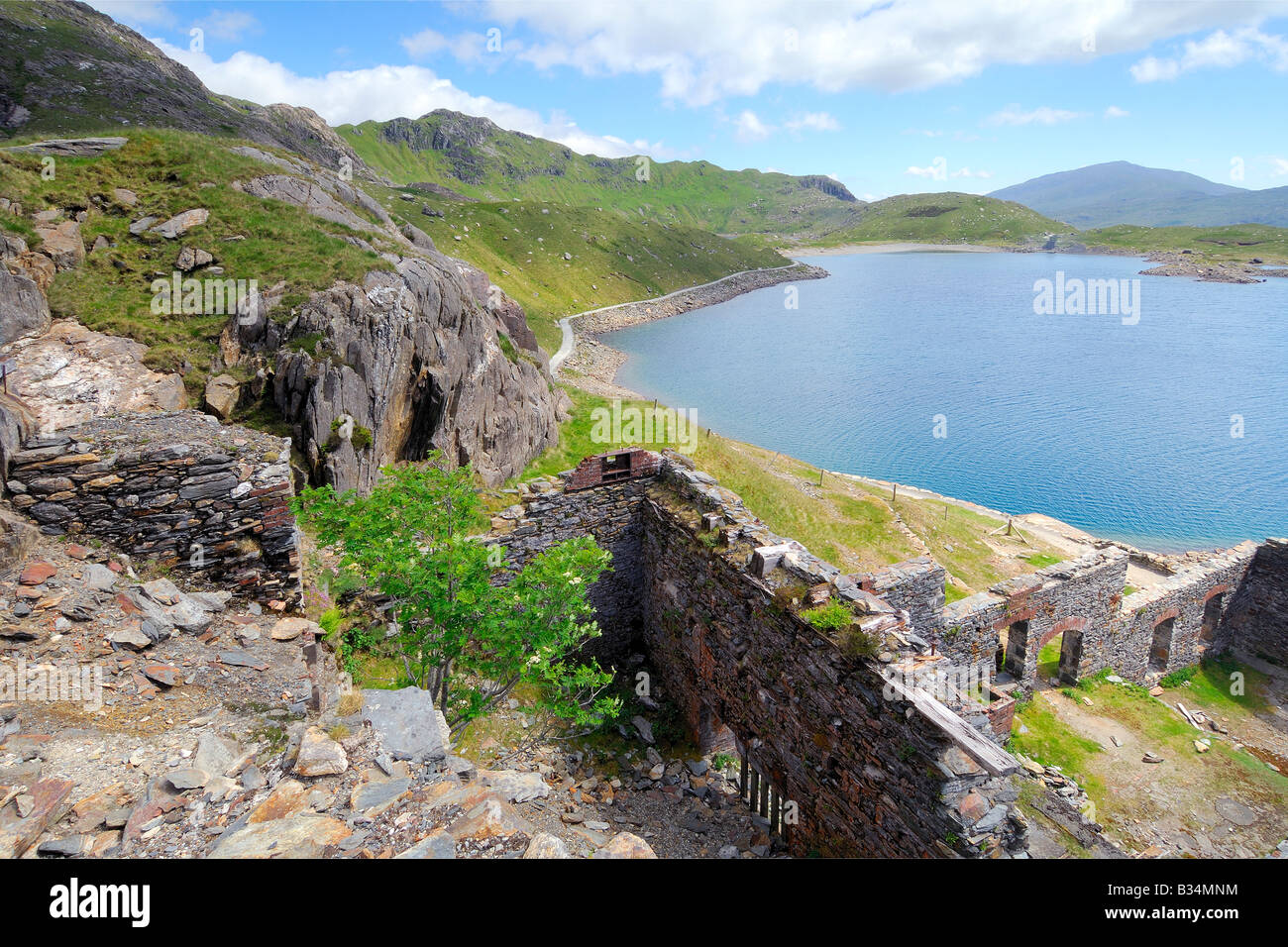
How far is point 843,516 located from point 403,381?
26.2 m

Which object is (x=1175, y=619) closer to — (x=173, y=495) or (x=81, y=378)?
(x=173, y=495)

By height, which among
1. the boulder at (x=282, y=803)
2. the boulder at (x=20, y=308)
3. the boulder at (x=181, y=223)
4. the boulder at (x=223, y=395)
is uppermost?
the boulder at (x=181, y=223)

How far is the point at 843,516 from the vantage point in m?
37.6

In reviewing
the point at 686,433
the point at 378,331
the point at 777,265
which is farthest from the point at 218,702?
the point at 777,265

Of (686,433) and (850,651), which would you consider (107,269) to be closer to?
(850,651)

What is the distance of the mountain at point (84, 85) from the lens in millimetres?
37719

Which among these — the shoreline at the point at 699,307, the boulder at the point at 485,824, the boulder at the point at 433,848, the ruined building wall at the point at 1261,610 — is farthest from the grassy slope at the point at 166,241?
the ruined building wall at the point at 1261,610

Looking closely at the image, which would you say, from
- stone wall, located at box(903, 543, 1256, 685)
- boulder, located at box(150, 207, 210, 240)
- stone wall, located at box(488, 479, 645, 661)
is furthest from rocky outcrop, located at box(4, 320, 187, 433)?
stone wall, located at box(903, 543, 1256, 685)

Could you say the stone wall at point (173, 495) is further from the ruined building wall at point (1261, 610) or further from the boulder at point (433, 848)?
the ruined building wall at point (1261, 610)

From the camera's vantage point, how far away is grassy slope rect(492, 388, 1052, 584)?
33625 mm

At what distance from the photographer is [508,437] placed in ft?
117

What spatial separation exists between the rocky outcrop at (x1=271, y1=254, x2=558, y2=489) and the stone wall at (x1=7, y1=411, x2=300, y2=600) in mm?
5030

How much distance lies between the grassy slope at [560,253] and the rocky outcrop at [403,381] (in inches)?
2235

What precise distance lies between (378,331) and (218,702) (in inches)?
766
